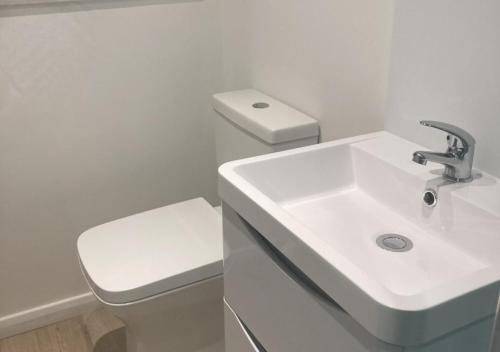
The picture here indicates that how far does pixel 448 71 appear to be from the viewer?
41.7 inches

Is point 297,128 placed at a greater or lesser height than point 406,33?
lesser

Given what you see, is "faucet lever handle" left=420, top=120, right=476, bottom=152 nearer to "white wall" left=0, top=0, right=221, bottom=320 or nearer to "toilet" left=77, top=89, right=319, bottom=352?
"toilet" left=77, top=89, right=319, bottom=352

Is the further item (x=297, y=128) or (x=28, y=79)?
(x=28, y=79)

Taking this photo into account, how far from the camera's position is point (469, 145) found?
98 centimetres

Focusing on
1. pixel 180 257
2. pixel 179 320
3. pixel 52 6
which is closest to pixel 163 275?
pixel 180 257

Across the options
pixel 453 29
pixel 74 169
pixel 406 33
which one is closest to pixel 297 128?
pixel 406 33

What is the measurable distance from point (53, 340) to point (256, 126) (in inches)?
44.4

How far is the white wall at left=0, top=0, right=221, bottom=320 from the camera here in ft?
5.72

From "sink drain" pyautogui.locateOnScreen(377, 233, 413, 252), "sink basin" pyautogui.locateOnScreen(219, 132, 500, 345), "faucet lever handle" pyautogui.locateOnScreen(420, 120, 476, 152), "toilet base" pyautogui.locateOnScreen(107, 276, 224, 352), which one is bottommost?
"toilet base" pyautogui.locateOnScreen(107, 276, 224, 352)

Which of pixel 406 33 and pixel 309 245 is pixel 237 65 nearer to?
pixel 406 33

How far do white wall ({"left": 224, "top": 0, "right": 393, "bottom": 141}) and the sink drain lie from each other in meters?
0.39

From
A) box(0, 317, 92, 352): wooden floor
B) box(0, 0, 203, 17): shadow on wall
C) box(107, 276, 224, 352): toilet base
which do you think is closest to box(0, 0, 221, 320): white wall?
box(0, 0, 203, 17): shadow on wall

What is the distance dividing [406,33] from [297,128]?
0.44 meters

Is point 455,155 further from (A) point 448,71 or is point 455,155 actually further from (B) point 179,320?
(B) point 179,320
